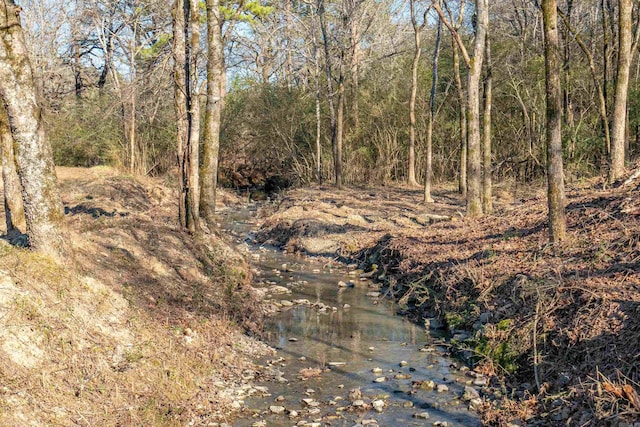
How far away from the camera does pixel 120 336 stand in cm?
717

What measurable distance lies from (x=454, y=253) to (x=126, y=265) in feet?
19.7

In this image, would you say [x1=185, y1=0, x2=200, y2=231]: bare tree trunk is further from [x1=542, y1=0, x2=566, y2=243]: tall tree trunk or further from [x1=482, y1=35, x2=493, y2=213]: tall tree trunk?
[x1=482, y1=35, x2=493, y2=213]: tall tree trunk

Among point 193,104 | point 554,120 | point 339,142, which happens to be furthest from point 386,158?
point 554,120

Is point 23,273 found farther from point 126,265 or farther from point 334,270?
point 334,270

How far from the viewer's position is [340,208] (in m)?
19.9

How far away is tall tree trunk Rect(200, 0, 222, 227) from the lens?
12.4 m

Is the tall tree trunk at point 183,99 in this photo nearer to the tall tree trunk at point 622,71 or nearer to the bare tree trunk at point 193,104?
the bare tree trunk at point 193,104

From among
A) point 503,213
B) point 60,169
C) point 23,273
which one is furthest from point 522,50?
point 23,273

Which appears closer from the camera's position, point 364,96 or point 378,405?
point 378,405

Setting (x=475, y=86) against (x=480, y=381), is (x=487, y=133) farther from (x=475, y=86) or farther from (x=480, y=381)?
(x=480, y=381)

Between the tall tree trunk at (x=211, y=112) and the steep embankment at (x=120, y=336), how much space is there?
2167mm

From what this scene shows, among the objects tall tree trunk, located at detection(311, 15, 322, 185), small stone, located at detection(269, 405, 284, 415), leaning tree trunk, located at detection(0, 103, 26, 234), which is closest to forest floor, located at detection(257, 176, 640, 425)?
A: small stone, located at detection(269, 405, 284, 415)

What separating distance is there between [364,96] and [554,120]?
60.7 ft

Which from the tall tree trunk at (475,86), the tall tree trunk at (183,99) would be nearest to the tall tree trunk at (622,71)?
the tall tree trunk at (475,86)
